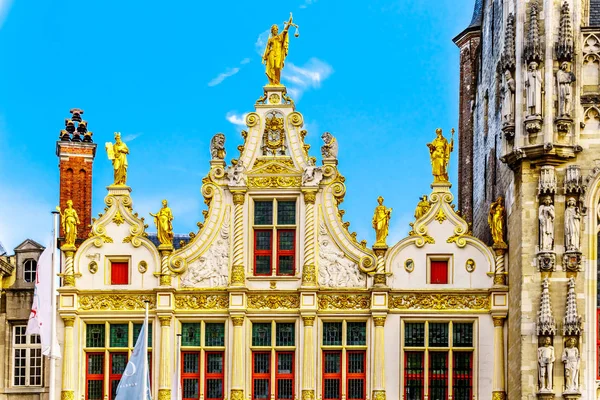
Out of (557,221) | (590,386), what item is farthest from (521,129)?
(590,386)

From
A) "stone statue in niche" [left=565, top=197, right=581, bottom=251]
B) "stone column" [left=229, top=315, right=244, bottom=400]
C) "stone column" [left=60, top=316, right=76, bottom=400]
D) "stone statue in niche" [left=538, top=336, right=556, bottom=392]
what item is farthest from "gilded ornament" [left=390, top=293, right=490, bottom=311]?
"stone column" [left=60, top=316, right=76, bottom=400]

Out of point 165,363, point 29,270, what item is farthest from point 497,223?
point 29,270

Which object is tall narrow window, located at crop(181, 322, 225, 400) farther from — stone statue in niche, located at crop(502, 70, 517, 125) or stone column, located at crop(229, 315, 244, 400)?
stone statue in niche, located at crop(502, 70, 517, 125)

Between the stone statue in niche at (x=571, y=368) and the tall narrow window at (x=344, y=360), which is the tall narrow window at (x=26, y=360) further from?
the stone statue in niche at (x=571, y=368)

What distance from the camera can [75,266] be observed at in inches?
1921

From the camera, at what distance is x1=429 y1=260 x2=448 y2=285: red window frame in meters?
48.7

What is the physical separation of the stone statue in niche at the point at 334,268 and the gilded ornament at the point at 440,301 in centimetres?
120

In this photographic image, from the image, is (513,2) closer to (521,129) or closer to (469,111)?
(521,129)

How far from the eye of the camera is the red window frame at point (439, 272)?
4866 cm

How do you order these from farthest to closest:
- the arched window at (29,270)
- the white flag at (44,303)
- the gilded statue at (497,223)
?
the arched window at (29,270)
the gilded statue at (497,223)
the white flag at (44,303)

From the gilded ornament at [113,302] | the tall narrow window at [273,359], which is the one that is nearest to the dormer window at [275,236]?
the tall narrow window at [273,359]

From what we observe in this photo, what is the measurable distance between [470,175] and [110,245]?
531 inches

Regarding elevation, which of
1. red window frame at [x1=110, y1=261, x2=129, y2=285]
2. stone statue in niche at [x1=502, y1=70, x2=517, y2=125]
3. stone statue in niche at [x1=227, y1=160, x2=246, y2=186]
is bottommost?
red window frame at [x1=110, y1=261, x2=129, y2=285]

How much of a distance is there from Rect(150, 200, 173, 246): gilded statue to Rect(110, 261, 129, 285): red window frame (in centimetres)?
128
